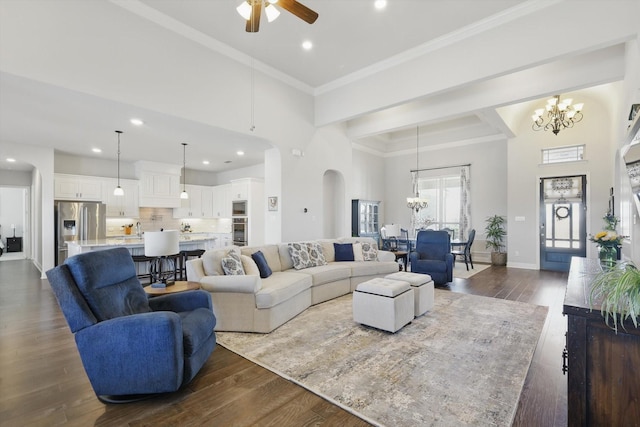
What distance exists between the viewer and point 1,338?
10.4ft

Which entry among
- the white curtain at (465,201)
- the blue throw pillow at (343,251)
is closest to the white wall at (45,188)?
the blue throw pillow at (343,251)

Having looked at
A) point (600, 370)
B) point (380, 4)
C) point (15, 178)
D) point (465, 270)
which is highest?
point (380, 4)

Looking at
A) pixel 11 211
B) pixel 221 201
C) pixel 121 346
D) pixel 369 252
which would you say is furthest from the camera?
pixel 11 211

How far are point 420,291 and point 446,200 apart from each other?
609cm

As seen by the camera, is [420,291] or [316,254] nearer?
[420,291]

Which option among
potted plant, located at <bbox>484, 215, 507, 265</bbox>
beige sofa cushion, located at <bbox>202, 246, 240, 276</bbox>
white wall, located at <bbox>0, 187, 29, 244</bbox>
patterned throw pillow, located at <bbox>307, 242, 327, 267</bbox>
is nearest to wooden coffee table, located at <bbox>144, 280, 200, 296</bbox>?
beige sofa cushion, located at <bbox>202, 246, 240, 276</bbox>

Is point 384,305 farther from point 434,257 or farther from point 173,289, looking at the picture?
point 434,257

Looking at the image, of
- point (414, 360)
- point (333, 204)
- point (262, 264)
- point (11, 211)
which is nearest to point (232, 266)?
point (262, 264)

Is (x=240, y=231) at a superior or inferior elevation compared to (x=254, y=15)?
inferior

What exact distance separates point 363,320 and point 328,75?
169 inches

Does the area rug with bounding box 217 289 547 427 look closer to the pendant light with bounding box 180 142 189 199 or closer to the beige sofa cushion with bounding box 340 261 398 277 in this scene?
the beige sofa cushion with bounding box 340 261 398 277

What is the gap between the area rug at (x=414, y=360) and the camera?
202 centimetres

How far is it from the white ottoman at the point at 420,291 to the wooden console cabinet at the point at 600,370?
225 cm

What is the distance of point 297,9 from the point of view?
2770 mm
